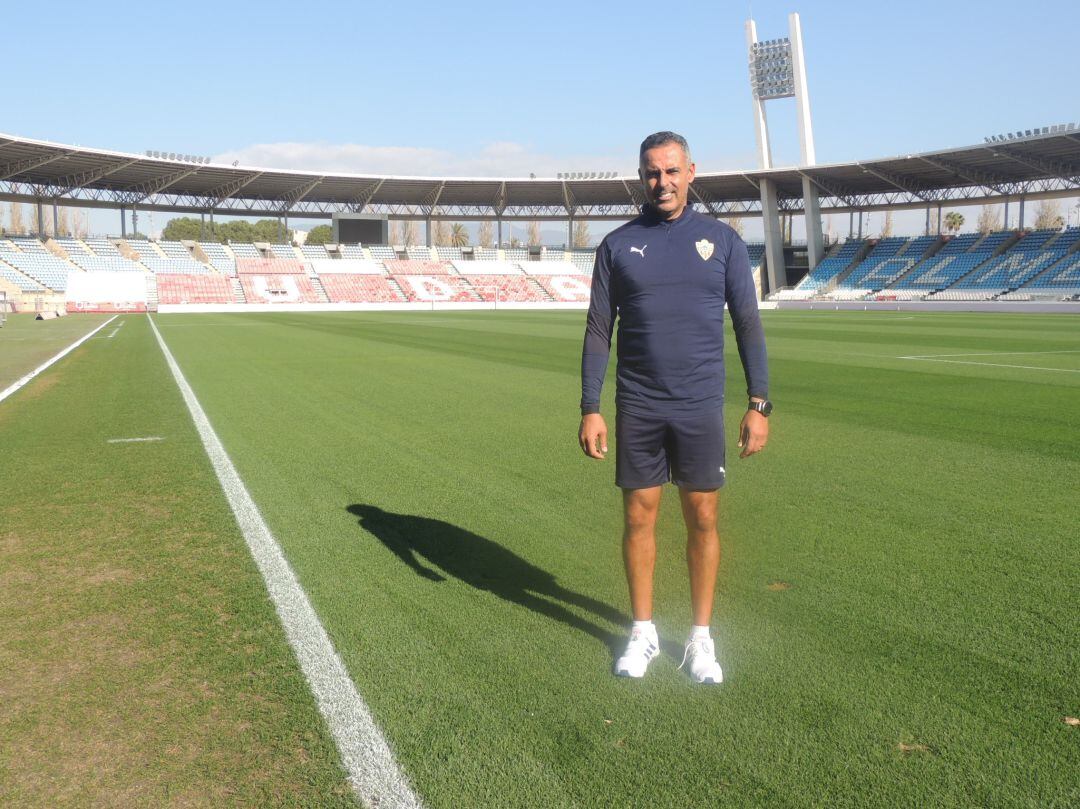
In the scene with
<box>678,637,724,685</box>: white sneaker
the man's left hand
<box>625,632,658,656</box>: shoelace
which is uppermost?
the man's left hand

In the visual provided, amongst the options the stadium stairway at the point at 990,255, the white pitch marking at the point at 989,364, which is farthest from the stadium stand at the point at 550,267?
the white pitch marking at the point at 989,364

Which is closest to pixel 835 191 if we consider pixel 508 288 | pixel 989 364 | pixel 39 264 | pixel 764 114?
pixel 764 114

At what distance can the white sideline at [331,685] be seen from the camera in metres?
2.46

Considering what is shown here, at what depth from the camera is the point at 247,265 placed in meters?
65.2

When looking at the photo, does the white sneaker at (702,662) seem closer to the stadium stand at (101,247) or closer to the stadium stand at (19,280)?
the stadium stand at (19,280)

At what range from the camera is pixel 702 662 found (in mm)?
3156

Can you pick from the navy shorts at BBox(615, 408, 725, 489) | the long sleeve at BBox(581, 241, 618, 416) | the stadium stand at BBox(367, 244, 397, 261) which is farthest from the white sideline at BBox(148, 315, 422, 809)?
the stadium stand at BBox(367, 244, 397, 261)

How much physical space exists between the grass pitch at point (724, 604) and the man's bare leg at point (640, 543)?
26cm

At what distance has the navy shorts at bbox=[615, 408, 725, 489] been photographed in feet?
10.5

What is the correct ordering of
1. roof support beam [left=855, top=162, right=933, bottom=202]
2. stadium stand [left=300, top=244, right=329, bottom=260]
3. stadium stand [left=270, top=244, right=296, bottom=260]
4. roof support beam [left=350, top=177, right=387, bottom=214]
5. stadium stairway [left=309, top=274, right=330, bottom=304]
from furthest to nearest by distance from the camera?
stadium stand [left=300, top=244, right=329, bottom=260] < roof support beam [left=350, top=177, right=387, bottom=214] < stadium stand [left=270, top=244, right=296, bottom=260] < stadium stairway [left=309, top=274, right=330, bottom=304] < roof support beam [left=855, top=162, right=933, bottom=202]

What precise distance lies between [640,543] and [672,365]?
2.41ft

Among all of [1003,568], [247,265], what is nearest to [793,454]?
[1003,568]

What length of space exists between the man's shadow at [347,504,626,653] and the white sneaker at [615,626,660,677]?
0.18 metres

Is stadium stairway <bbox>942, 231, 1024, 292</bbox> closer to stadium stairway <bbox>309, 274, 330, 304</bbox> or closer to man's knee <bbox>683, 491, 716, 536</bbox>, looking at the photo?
stadium stairway <bbox>309, 274, 330, 304</bbox>
